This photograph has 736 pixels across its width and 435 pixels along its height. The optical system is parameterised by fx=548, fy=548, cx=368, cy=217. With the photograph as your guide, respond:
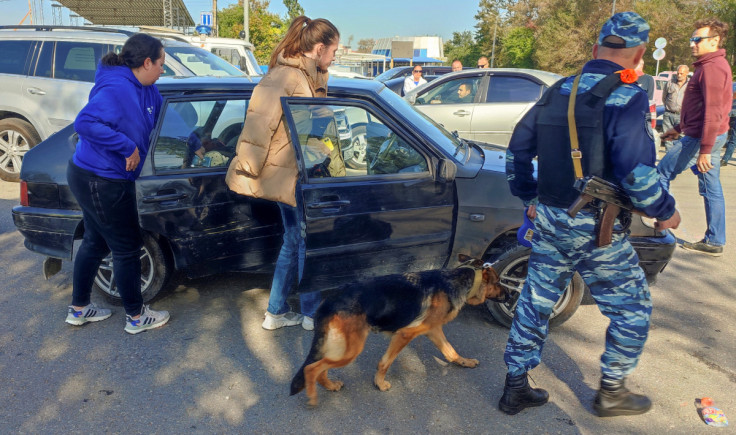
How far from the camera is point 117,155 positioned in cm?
320

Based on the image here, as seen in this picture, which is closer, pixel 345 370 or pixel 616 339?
pixel 616 339

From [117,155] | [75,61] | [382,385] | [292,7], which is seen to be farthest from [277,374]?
[292,7]

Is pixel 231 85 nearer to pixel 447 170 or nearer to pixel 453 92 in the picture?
pixel 447 170

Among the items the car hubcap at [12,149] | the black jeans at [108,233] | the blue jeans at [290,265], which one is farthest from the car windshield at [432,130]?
the car hubcap at [12,149]

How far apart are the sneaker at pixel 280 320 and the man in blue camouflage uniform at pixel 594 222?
4.88ft

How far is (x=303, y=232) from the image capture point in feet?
10.8

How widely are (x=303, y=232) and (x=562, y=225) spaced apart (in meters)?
1.49

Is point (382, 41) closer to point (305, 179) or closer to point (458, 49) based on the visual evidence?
point (458, 49)

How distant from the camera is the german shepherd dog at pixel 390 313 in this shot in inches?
108

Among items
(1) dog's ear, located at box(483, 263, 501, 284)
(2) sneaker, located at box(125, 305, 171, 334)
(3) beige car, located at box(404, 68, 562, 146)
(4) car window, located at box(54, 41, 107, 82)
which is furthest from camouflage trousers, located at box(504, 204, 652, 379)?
(4) car window, located at box(54, 41, 107, 82)

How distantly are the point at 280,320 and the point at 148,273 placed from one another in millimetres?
999

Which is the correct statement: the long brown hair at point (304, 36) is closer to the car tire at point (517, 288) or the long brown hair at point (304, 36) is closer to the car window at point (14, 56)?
the car tire at point (517, 288)

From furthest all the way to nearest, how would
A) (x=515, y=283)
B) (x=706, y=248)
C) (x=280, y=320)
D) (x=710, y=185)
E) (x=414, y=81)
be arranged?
(x=414, y=81)
(x=706, y=248)
(x=710, y=185)
(x=280, y=320)
(x=515, y=283)

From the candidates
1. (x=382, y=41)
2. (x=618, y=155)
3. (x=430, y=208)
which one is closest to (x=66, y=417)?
(x=430, y=208)
